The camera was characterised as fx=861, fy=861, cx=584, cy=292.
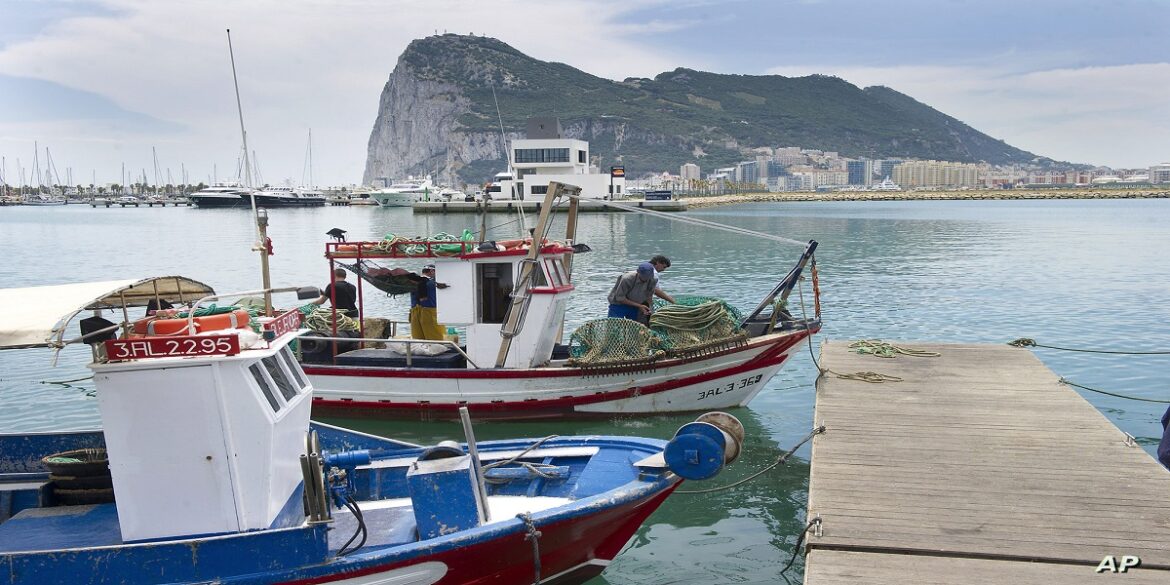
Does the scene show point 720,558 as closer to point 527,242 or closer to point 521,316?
point 521,316

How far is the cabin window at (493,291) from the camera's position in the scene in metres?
12.5

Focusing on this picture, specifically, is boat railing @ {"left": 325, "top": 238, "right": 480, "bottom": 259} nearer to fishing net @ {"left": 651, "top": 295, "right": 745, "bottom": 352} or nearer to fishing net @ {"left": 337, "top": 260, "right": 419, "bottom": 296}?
fishing net @ {"left": 337, "top": 260, "right": 419, "bottom": 296}

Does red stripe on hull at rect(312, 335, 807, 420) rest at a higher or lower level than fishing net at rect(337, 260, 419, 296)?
lower

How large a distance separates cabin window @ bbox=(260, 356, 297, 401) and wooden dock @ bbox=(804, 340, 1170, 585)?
427 centimetres

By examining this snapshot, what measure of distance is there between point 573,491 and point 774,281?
25958 millimetres

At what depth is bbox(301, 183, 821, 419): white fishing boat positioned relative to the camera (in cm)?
1237

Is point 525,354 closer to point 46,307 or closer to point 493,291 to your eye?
point 493,291

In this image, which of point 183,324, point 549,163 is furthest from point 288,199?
point 183,324

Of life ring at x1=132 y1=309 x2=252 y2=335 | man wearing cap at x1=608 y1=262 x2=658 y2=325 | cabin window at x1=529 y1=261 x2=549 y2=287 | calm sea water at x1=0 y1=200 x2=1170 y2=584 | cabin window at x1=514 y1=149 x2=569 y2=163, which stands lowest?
calm sea water at x1=0 y1=200 x2=1170 y2=584

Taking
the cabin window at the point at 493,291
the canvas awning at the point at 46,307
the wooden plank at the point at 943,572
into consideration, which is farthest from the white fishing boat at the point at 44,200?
the wooden plank at the point at 943,572

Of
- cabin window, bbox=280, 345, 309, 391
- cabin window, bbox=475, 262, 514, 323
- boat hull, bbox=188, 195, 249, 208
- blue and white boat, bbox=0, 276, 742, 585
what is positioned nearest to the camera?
blue and white boat, bbox=0, 276, 742, 585

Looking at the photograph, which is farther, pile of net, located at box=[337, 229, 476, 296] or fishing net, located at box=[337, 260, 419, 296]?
fishing net, located at box=[337, 260, 419, 296]

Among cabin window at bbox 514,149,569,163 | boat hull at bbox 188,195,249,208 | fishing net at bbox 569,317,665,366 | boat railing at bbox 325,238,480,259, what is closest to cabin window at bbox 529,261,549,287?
fishing net at bbox 569,317,665,366

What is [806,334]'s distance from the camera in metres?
12.8
